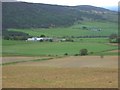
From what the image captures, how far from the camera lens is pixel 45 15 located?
64.4m

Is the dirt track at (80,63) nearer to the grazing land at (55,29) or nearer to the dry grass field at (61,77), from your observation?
the dry grass field at (61,77)

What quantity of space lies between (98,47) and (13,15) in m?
24.6

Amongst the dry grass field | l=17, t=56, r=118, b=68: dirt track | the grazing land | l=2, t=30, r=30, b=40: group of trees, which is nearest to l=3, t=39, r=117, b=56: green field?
the grazing land

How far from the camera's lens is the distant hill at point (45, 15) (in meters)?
55.6

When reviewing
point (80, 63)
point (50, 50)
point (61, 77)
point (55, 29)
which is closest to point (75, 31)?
point (55, 29)

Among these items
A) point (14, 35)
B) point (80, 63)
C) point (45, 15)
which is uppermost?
point (45, 15)

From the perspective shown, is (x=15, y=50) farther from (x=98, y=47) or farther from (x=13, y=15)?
(x=13, y=15)

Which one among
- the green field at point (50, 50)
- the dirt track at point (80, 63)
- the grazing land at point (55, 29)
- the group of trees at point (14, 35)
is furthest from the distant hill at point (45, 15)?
the dirt track at point (80, 63)

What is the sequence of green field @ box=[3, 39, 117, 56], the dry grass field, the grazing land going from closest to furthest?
the dry grass field, green field @ box=[3, 39, 117, 56], the grazing land

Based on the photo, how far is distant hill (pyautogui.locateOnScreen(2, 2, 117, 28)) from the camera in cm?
5562

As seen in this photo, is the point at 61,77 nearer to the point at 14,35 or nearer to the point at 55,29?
the point at 14,35

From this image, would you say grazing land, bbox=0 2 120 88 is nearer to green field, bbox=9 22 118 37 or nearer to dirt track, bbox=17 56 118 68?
green field, bbox=9 22 118 37

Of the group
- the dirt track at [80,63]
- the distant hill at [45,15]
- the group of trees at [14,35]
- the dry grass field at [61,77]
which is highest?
the distant hill at [45,15]

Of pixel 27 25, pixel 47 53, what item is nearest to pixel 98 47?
pixel 47 53
